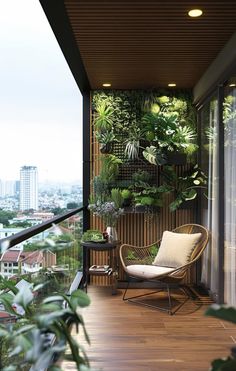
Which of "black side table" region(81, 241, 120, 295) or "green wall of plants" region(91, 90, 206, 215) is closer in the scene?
"black side table" region(81, 241, 120, 295)

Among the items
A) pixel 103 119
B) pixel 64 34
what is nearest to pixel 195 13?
pixel 64 34

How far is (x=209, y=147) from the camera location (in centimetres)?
500

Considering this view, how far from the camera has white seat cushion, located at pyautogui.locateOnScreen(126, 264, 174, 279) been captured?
459cm

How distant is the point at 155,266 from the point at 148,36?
8.92ft

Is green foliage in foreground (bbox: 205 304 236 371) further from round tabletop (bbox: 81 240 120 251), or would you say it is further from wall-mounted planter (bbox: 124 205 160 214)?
wall-mounted planter (bbox: 124 205 160 214)

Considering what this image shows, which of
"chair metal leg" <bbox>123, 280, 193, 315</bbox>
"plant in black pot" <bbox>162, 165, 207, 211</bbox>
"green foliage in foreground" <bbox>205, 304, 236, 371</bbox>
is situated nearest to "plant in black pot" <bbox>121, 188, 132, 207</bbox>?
"plant in black pot" <bbox>162, 165, 207, 211</bbox>

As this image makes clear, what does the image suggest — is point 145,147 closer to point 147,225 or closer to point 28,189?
point 147,225

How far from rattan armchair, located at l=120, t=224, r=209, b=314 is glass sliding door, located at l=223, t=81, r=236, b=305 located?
57 centimetres

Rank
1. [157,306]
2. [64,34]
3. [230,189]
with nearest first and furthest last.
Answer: [64,34] < [230,189] < [157,306]

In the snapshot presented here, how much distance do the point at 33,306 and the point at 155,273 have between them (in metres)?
2.36

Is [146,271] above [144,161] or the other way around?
the other way around

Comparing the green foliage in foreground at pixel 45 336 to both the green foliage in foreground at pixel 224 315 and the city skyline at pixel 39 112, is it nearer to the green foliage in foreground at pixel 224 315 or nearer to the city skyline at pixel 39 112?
the green foliage in foreground at pixel 224 315

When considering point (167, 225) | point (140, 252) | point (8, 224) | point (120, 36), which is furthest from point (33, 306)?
point (167, 225)

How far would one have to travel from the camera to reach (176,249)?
4926 millimetres
